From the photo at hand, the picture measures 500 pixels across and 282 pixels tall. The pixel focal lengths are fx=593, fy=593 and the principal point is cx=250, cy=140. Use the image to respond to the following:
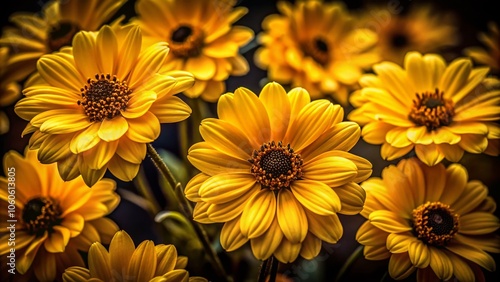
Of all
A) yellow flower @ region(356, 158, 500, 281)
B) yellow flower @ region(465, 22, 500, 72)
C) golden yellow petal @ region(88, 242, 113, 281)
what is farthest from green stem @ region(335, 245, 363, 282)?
yellow flower @ region(465, 22, 500, 72)

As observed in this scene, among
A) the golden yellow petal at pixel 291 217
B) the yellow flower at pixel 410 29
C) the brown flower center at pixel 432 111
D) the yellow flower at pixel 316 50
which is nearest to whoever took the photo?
the golden yellow petal at pixel 291 217

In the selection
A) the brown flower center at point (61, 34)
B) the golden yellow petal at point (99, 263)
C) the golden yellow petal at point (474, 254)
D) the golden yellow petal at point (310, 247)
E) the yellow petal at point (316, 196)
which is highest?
the brown flower center at point (61, 34)

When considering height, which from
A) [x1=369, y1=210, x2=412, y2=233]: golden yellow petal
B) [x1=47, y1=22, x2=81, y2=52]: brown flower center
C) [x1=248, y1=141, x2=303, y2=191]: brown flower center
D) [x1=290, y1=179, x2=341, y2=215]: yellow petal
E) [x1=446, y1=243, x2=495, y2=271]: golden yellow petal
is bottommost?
[x1=446, y1=243, x2=495, y2=271]: golden yellow petal

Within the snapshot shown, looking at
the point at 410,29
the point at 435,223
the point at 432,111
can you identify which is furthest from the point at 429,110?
the point at 410,29

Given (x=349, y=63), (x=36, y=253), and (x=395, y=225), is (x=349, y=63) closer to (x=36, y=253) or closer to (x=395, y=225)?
(x=395, y=225)

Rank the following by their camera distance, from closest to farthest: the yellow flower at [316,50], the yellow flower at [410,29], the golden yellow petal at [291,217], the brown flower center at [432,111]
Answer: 1. the golden yellow petal at [291,217]
2. the brown flower center at [432,111]
3. the yellow flower at [316,50]
4. the yellow flower at [410,29]

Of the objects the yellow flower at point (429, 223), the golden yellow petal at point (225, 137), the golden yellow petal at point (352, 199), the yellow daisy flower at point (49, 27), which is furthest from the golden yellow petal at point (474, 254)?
the yellow daisy flower at point (49, 27)

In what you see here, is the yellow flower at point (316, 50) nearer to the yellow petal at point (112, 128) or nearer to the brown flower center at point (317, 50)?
the brown flower center at point (317, 50)

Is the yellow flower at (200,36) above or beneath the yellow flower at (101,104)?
above

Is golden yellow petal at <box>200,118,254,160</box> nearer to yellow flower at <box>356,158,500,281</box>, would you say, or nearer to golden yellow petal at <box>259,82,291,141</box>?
golden yellow petal at <box>259,82,291,141</box>
